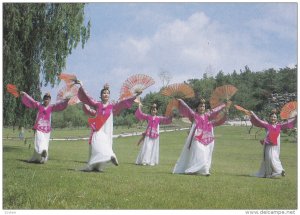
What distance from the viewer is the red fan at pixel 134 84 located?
10453 mm

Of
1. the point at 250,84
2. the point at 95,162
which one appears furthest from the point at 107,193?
the point at 250,84

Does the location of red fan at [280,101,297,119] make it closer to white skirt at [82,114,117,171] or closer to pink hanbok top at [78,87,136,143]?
pink hanbok top at [78,87,136,143]

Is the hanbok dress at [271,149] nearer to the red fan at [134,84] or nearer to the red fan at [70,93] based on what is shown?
the red fan at [134,84]

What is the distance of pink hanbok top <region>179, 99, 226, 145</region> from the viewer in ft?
34.3

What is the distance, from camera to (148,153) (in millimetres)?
13719

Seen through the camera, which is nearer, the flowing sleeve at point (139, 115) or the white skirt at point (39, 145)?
the white skirt at point (39, 145)

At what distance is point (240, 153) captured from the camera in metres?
18.8

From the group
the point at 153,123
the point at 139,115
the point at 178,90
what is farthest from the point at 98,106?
the point at 153,123

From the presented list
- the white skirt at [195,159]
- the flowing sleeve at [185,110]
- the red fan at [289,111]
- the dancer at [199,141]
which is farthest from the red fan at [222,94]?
the red fan at [289,111]

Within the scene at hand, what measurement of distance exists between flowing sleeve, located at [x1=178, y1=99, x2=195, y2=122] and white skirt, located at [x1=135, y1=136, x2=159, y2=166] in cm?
321

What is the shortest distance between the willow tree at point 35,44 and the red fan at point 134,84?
3.87 meters

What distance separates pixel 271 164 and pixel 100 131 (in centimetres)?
347

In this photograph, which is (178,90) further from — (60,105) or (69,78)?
(60,105)

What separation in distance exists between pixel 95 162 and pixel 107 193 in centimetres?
205
